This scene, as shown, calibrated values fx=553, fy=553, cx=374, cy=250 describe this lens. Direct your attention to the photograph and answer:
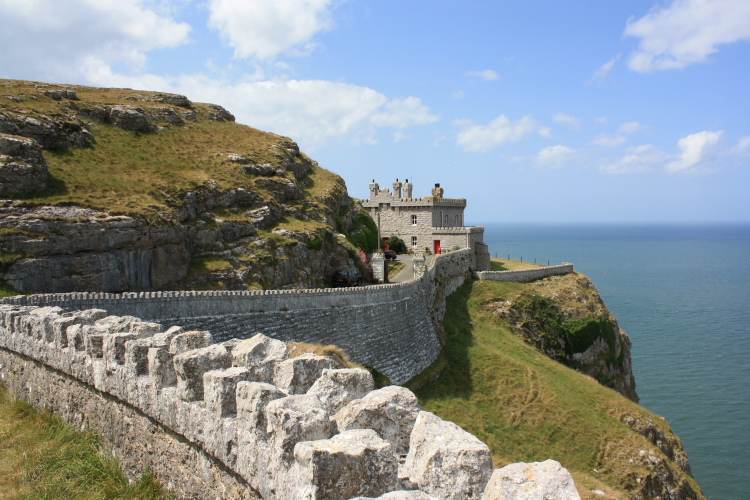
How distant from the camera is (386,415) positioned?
5273 mm

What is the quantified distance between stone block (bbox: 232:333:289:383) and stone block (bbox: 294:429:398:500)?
2.21 m

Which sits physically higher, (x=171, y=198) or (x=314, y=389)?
(x=171, y=198)

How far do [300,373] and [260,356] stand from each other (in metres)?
1.00

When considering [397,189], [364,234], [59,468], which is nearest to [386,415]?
[59,468]

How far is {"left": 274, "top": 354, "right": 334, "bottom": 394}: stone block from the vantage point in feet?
20.4

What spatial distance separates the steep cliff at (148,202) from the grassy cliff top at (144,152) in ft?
0.47

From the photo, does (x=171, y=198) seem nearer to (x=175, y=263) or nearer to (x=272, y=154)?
(x=175, y=263)

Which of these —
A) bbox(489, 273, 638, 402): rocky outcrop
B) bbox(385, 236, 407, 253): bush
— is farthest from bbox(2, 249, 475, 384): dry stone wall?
bbox(385, 236, 407, 253): bush

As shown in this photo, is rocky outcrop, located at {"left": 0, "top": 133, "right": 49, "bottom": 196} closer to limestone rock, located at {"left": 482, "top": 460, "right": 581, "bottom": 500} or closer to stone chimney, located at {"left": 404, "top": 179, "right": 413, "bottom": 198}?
limestone rock, located at {"left": 482, "top": 460, "right": 581, "bottom": 500}

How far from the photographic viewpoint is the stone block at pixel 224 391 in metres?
5.80

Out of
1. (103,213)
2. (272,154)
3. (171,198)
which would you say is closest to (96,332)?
(103,213)

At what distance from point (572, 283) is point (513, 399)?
2591 centimetres

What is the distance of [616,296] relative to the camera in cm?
10262

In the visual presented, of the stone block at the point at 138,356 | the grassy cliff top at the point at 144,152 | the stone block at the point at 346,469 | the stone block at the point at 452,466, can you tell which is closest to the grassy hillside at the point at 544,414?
the stone block at the point at 138,356
